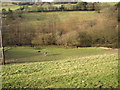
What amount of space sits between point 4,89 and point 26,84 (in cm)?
50

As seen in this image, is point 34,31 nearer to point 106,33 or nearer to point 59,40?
point 59,40

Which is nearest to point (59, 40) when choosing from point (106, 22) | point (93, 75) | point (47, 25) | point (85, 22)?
point (47, 25)

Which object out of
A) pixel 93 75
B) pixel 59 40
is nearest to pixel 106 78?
pixel 93 75

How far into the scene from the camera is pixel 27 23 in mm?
20453

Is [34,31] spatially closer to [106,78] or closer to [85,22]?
[85,22]

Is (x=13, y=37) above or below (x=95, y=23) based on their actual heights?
below

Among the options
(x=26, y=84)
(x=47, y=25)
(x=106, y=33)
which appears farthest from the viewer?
(x=47, y=25)

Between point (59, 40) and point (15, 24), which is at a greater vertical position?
point (15, 24)

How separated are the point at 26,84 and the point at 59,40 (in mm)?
14473

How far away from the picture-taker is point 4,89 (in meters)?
4.08


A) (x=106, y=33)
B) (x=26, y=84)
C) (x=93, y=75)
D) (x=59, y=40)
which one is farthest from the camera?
(x=106, y=33)

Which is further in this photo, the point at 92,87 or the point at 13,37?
the point at 13,37

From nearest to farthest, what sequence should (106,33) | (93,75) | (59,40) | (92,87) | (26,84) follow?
(92,87) < (26,84) < (93,75) < (59,40) < (106,33)

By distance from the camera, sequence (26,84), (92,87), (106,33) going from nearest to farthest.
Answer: (92,87) < (26,84) < (106,33)
